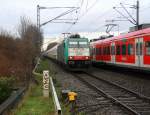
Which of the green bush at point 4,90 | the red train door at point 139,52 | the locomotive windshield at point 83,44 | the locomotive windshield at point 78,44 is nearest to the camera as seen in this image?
the green bush at point 4,90

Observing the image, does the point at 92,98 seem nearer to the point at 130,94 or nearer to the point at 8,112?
the point at 130,94

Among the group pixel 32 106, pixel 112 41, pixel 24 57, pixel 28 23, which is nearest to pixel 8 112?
pixel 32 106

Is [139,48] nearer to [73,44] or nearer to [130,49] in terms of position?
[130,49]

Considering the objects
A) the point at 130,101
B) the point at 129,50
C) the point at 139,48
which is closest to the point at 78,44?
the point at 129,50

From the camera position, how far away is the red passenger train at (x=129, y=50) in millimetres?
22469

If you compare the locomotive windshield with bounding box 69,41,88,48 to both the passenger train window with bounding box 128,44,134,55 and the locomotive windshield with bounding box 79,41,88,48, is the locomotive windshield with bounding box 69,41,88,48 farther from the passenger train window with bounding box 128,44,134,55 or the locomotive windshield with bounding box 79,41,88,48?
the passenger train window with bounding box 128,44,134,55

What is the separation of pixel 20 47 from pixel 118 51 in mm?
15336

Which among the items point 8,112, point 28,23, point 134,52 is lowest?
point 8,112

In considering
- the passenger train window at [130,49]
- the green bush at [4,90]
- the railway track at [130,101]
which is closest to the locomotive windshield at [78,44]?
the passenger train window at [130,49]

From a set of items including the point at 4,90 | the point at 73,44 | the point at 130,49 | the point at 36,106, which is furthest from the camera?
the point at 73,44

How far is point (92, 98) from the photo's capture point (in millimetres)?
16250

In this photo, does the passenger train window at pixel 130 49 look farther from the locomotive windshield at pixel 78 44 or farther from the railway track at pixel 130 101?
the locomotive windshield at pixel 78 44

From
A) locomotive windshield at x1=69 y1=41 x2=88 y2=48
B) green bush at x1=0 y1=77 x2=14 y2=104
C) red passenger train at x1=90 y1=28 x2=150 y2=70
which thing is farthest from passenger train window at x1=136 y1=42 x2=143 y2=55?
locomotive windshield at x1=69 y1=41 x2=88 y2=48

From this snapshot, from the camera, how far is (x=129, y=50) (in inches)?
1035
